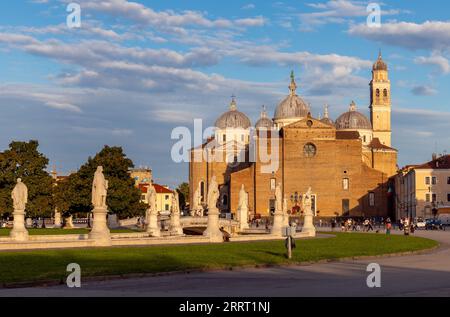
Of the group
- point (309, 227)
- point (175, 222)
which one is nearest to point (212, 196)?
point (175, 222)

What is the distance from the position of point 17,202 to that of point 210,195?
10.4 metres

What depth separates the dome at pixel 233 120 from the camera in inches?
6191

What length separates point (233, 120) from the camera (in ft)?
518

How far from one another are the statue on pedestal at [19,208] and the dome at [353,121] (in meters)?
117

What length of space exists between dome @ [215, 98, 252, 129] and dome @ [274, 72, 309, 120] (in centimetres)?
856

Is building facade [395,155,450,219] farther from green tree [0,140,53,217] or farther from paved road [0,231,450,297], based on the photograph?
paved road [0,231,450,297]

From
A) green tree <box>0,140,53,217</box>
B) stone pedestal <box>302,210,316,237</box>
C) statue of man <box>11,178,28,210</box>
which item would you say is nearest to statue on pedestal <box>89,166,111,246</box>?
statue of man <box>11,178,28,210</box>

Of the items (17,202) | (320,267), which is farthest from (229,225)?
Result: (320,267)

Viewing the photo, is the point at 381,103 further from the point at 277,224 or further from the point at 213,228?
the point at 213,228

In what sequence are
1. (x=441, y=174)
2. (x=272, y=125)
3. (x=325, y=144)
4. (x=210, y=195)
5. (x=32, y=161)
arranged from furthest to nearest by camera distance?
(x=272, y=125), (x=325, y=144), (x=441, y=174), (x=32, y=161), (x=210, y=195)

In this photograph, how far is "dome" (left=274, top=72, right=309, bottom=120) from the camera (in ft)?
486

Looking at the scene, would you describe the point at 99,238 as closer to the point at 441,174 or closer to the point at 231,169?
the point at 441,174

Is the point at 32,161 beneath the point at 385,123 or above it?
beneath
